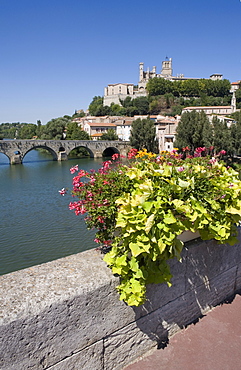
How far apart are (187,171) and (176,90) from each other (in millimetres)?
90608

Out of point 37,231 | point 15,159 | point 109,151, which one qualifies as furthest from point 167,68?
point 37,231

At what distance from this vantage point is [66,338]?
157cm

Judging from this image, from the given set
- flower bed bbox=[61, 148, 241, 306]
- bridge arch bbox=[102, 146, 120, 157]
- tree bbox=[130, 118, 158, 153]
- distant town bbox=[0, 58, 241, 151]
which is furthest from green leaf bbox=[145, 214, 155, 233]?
distant town bbox=[0, 58, 241, 151]

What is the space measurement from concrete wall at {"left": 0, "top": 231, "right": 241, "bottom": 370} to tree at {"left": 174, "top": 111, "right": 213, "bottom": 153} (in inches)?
1121

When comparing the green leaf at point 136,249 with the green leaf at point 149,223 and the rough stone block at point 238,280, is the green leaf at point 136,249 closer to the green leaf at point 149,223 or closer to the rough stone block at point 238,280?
the green leaf at point 149,223

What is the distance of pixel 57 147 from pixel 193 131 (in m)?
19.9

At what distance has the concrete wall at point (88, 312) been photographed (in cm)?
145

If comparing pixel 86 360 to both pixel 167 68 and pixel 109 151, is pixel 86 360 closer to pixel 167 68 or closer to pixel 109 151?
pixel 109 151

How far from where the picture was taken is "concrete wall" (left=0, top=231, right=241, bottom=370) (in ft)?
4.76

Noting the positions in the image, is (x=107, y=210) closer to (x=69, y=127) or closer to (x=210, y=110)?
(x=69, y=127)

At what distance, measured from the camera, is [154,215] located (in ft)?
5.23

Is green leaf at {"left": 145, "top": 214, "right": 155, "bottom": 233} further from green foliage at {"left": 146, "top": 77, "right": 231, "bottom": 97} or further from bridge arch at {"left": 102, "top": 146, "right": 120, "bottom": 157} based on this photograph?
green foliage at {"left": 146, "top": 77, "right": 231, "bottom": 97}

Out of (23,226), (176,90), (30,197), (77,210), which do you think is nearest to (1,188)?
(30,197)

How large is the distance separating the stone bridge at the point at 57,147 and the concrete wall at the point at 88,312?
3728cm
